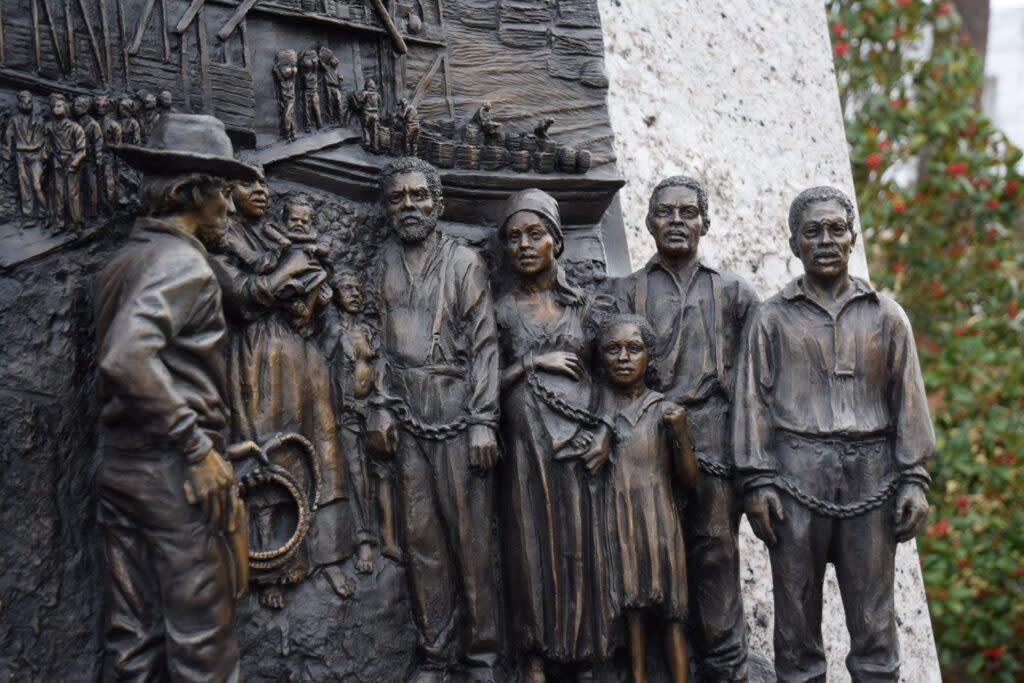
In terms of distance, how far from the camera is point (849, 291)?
541 centimetres

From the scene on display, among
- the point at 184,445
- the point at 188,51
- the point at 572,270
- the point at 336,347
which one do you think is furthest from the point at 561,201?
the point at 184,445

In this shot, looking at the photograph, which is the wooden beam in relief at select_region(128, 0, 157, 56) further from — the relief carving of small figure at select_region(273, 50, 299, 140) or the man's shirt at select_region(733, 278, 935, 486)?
the man's shirt at select_region(733, 278, 935, 486)

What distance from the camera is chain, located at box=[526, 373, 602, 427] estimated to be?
18.0ft

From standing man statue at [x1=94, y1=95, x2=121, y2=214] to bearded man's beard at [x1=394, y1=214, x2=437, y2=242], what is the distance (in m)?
1.18

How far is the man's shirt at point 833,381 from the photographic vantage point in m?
5.25

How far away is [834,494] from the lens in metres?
5.25

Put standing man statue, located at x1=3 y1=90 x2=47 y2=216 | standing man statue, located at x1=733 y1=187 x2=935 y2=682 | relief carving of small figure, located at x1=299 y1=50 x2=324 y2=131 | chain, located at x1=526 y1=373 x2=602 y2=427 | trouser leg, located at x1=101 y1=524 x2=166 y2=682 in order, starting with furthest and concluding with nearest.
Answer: relief carving of small figure, located at x1=299 y1=50 x2=324 y2=131 → chain, located at x1=526 y1=373 x2=602 y2=427 → standing man statue, located at x1=733 y1=187 x2=935 y2=682 → standing man statue, located at x1=3 y1=90 x2=47 y2=216 → trouser leg, located at x1=101 y1=524 x2=166 y2=682

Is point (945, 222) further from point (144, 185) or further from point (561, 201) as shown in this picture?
point (144, 185)

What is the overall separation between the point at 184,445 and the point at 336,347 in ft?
3.42

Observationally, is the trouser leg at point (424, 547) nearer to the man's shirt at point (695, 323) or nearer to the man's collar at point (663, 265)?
the man's shirt at point (695, 323)

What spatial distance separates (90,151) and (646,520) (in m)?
2.71

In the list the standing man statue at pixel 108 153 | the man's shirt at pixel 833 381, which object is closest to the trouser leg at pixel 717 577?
the man's shirt at pixel 833 381

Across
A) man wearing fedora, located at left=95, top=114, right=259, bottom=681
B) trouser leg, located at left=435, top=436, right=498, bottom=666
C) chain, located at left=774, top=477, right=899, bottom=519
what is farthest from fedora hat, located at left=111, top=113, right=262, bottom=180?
chain, located at left=774, top=477, right=899, bottom=519

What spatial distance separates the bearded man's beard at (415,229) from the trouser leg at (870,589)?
6.98ft
